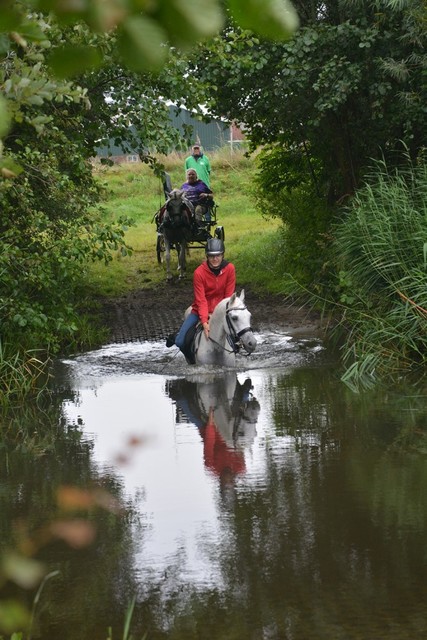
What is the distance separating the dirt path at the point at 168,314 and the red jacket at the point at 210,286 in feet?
7.27

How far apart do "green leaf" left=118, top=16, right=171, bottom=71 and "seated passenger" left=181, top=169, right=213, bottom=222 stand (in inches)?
795

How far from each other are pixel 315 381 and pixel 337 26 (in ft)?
19.5

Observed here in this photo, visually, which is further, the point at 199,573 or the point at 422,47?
the point at 422,47

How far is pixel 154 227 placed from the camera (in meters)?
29.3

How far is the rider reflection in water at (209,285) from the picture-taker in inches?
511

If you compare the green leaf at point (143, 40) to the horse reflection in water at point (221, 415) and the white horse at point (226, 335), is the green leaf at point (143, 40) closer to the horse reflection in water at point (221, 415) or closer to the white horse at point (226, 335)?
the horse reflection in water at point (221, 415)

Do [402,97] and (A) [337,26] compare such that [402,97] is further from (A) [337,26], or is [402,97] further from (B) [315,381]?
(B) [315,381]

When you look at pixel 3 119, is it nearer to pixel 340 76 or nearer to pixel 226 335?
pixel 226 335

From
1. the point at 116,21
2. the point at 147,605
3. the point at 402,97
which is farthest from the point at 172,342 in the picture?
the point at 116,21

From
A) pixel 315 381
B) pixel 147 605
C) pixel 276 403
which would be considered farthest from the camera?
pixel 315 381

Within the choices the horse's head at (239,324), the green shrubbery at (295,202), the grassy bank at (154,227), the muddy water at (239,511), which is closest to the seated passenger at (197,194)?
the grassy bank at (154,227)

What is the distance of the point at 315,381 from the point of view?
1230 centimetres

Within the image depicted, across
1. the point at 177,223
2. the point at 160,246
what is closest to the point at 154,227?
the point at 160,246

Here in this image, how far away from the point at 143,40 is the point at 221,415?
30.6 ft
